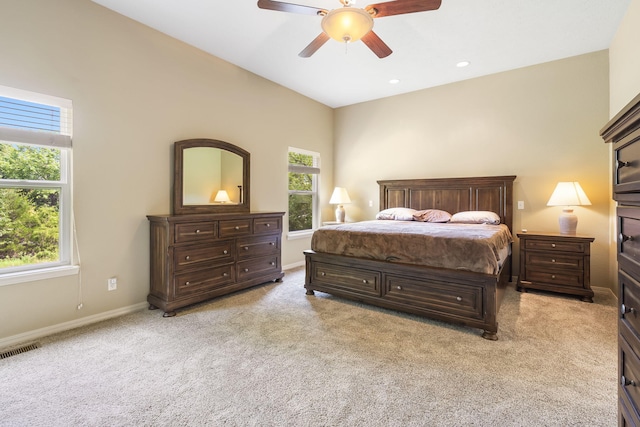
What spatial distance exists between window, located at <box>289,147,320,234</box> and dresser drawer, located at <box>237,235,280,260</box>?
40.9 inches

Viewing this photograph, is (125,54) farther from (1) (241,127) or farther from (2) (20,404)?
(2) (20,404)

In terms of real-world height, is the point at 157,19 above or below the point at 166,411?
above

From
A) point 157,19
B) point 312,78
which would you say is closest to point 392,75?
point 312,78

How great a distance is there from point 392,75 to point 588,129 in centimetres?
260

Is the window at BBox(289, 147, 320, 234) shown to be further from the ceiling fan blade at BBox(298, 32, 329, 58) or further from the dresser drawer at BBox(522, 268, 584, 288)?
the dresser drawer at BBox(522, 268, 584, 288)

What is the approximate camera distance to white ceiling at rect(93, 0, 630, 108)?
284 centimetres

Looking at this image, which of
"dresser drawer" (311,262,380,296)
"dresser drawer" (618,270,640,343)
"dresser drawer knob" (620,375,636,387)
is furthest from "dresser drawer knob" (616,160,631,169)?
"dresser drawer" (311,262,380,296)

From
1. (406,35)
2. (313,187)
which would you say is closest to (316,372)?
(406,35)

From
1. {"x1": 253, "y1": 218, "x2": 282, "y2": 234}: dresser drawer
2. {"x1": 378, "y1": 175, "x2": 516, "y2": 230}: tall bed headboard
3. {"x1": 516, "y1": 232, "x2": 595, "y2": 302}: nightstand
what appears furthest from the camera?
{"x1": 378, "y1": 175, "x2": 516, "y2": 230}: tall bed headboard

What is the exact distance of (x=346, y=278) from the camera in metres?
3.32

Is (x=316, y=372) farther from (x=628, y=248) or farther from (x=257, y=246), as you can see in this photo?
(x=257, y=246)

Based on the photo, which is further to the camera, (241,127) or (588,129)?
(241,127)

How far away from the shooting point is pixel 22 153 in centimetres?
248

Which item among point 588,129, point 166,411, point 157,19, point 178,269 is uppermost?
point 157,19
